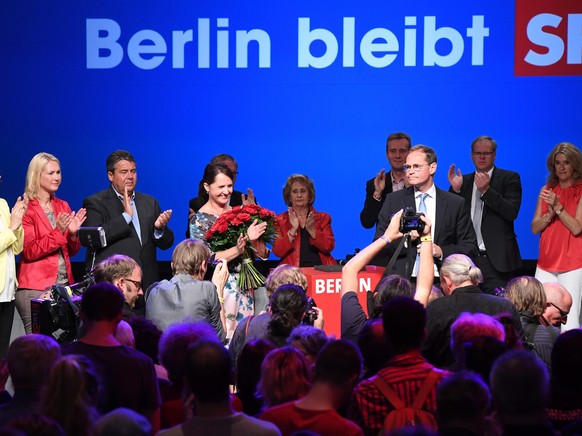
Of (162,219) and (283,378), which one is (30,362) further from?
(162,219)

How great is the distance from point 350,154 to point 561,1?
2318mm

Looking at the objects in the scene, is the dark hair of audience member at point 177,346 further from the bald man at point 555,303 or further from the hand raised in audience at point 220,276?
the bald man at point 555,303

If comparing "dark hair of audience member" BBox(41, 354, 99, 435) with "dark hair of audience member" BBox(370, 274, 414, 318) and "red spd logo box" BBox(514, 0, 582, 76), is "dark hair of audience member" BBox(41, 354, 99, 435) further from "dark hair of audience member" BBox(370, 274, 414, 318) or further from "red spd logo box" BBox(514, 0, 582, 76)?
"red spd logo box" BBox(514, 0, 582, 76)

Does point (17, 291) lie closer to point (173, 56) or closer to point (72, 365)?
point (173, 56)

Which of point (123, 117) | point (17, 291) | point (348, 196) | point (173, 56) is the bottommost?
point (17, 291)

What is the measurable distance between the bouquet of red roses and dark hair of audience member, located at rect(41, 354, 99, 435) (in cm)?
333

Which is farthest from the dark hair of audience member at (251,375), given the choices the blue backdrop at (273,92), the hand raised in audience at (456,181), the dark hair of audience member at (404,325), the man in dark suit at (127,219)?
the blue backdrop at (273,92)

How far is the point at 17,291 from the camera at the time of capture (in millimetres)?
6859

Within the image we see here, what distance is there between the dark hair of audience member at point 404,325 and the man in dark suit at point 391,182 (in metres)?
4.27

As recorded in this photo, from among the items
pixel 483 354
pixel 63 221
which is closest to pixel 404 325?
pixel 483 354

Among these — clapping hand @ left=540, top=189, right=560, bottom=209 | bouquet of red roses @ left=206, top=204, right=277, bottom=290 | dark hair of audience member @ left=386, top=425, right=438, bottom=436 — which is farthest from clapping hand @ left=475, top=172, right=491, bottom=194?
dark hair of audience member @ left=386, top=425, right=438, bottom=436

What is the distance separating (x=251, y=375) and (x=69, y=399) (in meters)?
1.03

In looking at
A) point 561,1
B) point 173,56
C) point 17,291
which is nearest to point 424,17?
point 561,1

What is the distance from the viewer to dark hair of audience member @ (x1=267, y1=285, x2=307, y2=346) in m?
4.48
